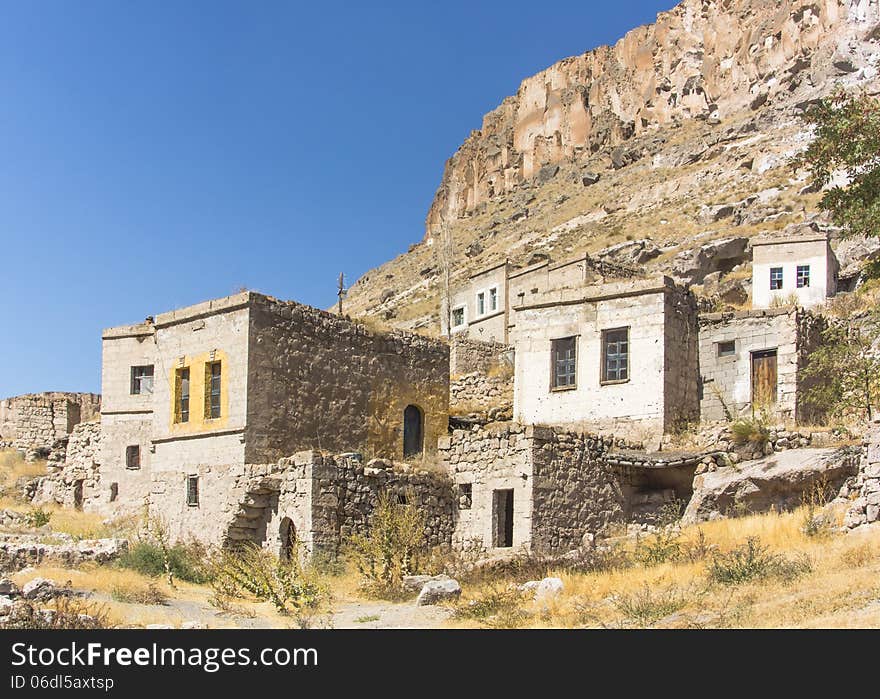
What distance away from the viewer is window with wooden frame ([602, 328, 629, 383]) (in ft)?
86.0

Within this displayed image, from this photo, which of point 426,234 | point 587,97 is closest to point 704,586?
point 587,97

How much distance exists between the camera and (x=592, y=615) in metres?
14.1

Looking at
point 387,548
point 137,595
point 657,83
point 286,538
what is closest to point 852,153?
point 387,548

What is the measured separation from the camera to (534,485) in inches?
862

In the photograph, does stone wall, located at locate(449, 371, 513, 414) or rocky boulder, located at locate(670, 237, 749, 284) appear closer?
stone wall, located at locate(449, 371, 513, 414)

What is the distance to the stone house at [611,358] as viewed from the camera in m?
25.7

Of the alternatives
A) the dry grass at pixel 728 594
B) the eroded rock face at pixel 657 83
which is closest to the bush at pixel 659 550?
the dry grass at pixel 728 594

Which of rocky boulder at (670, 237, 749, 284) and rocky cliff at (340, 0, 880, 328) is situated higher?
rocky cliff at (340, 0, 880, 328)

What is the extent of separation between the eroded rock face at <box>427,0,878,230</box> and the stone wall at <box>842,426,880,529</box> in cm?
6621

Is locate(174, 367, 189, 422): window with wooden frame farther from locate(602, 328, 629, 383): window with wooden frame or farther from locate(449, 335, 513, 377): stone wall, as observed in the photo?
locate(449, 335, 513, 377): stone wall

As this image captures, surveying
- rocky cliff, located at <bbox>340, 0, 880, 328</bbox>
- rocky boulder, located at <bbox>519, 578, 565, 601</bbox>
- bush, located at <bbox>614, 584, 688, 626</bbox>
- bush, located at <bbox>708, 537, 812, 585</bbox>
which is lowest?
rocky boulder, located at <bbox>519, 578, 565, 601</bbox>

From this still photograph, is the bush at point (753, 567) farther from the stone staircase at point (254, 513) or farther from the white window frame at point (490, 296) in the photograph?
the white window frame at point (490, 296)

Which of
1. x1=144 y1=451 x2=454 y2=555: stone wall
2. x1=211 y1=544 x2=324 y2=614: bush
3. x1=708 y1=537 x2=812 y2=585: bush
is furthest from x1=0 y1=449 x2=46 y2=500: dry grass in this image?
x1=708 y1=537 x2=812 y2=585: bush
